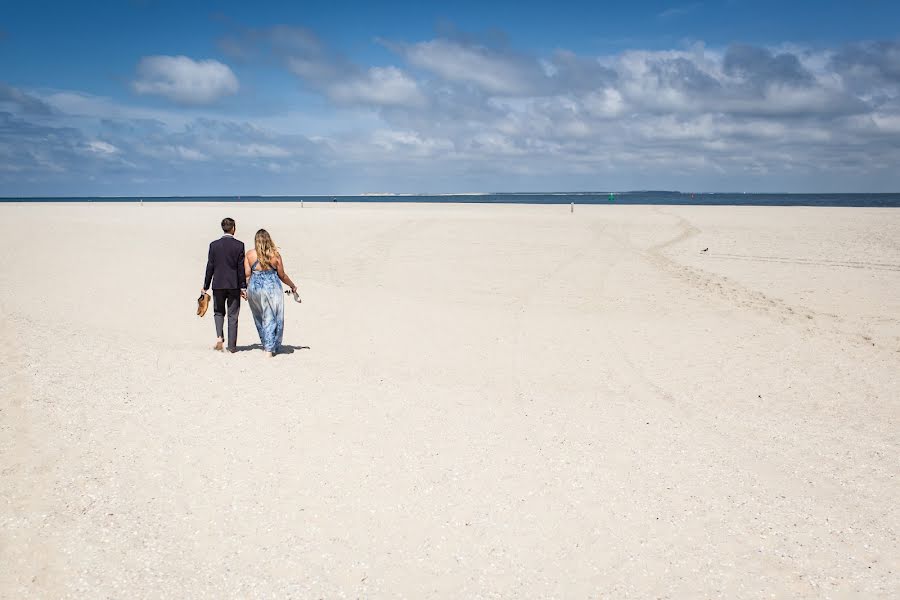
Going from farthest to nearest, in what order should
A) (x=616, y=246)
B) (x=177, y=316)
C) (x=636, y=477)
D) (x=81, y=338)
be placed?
(x=616, y=246)
(x=177, y=316)
(x=81, y=338)
(x=636, y=477)

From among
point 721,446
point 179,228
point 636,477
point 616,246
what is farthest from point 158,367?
point 179,228

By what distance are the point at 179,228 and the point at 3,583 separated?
35876 mm

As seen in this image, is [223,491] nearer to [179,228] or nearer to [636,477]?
[636,477]

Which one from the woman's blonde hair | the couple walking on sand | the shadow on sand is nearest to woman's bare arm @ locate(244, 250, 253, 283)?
the couple walking on sand

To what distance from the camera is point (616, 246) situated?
29.7 m

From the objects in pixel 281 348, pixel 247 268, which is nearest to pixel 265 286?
pixel 247 268

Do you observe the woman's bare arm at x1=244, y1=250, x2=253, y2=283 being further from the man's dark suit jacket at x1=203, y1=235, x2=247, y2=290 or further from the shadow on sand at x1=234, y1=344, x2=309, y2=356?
the shadow on sand at x1=234, y1=344, x2=309, y2=356

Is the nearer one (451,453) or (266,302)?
(451,453)

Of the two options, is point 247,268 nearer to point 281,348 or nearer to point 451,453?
point 281,348

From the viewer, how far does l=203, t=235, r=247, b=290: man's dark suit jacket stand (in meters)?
9.81

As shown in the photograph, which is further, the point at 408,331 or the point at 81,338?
the point at 408,331

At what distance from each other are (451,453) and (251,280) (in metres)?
5.18

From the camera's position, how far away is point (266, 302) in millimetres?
10055

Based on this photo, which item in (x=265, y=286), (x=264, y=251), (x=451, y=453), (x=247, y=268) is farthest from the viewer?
(x=247, y=268)
